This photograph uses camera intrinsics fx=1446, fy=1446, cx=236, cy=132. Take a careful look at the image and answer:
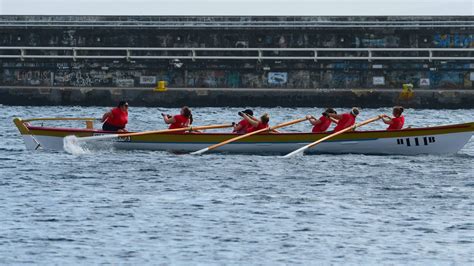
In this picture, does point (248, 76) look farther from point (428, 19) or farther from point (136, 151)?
point (136, 151)

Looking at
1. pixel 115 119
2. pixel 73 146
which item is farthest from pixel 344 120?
pixel 73 146

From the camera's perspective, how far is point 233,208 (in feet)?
99.2

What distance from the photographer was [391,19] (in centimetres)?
6694

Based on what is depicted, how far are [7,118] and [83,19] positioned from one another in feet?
38.8

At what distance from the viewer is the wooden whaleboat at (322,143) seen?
38.9m

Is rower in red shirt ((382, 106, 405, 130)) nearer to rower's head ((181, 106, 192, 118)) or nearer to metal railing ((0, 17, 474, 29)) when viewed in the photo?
rower's head ((181, 106, 192, 118))

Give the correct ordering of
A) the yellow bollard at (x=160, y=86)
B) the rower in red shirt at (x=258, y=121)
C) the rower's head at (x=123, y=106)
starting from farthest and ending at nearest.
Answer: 1. the yellow bollard at (x=160, y=86)
2. the rower's head at (x=123, y=106)
3. the rower in red shirt at (x=258, y=121)

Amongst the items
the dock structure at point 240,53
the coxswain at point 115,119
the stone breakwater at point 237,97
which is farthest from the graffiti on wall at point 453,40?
the coxswain at point 115,119

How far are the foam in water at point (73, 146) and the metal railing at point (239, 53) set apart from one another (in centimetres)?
2509

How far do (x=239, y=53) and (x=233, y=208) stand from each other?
37.6 meters

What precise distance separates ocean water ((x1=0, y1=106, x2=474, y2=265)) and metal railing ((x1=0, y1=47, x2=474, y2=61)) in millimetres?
23891

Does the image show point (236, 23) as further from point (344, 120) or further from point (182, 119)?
point (344, 120)

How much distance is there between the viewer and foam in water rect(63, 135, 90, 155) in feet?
132

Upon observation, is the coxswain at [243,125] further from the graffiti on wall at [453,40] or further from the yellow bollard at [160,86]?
the graffiti on wall at [453,40]
